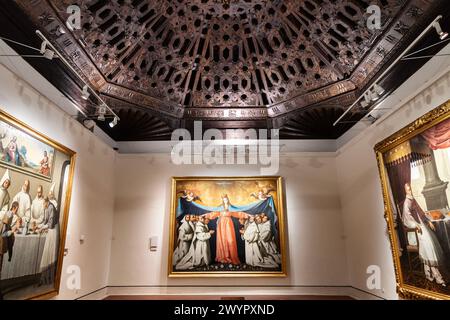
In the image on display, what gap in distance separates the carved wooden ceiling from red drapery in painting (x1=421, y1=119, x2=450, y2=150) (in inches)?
31.4

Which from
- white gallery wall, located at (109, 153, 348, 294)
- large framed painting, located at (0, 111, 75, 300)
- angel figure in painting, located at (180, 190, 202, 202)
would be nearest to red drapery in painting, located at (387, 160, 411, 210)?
white gallery wall, located at (109, 153, 348, 294)

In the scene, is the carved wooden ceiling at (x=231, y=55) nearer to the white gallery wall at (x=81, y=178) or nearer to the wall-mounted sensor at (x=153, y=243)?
the white gallery wall at (x=81, y=178)

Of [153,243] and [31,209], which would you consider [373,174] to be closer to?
[153,243]

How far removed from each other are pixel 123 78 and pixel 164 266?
9.57ft

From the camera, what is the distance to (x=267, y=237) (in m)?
4.38

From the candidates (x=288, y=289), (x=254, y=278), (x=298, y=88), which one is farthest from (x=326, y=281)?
(x=298, y=88)

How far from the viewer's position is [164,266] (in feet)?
14.3

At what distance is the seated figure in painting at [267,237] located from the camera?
4.32 meters

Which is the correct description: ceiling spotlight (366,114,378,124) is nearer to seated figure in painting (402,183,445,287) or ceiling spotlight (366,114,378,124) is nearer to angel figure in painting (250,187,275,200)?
seated figure in painting (402,183,445,287)

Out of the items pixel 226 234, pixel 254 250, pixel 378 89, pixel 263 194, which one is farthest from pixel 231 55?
pixel 254 250

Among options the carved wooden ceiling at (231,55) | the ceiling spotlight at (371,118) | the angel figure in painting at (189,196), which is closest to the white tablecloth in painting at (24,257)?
the carved wooden ceiling at (231,55)

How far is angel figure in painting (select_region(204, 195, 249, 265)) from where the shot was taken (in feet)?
14.2

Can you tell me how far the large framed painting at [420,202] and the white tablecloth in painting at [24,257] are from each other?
12.1 feet

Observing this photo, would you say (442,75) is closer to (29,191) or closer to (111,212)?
(29,191)
